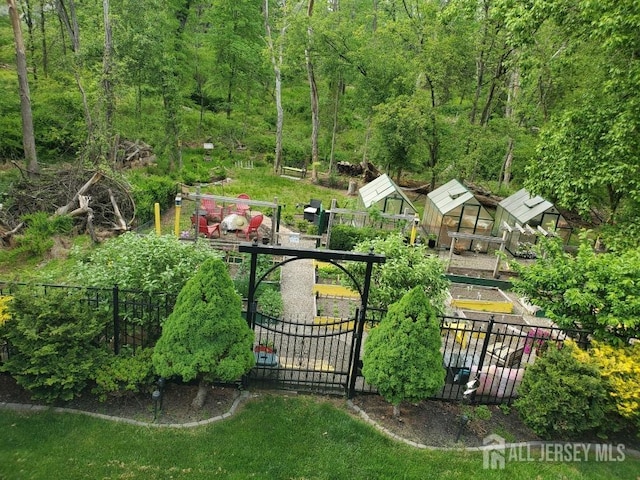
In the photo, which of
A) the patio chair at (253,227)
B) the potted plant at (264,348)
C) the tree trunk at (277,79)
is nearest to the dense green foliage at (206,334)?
the potted plant at (264,348)

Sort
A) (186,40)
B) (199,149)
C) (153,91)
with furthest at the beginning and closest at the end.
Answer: (186,40) < (199,149) < (153,91)

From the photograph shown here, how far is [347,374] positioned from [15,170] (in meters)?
16.5

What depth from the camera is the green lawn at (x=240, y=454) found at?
5828 millimetres

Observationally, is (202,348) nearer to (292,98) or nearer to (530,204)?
(530,204)

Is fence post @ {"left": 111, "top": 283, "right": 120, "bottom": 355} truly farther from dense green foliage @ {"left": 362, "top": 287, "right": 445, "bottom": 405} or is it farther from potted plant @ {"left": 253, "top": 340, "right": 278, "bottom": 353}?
dense green foliage @ {"left": 362, "top": 287, "right": 445, "bottom": 405}

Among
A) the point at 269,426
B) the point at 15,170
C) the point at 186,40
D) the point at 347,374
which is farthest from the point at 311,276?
the point at 186,40

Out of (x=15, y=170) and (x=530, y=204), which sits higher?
(x=530, y=204)

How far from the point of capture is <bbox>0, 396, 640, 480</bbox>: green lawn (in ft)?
19.1

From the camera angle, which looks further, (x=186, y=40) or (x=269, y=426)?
(x=186, y=40)

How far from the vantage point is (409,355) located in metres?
6.54

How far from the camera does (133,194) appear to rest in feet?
51.2

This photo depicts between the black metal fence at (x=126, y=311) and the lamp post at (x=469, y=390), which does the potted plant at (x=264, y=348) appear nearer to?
the black metal fence at (x=126, y=311)

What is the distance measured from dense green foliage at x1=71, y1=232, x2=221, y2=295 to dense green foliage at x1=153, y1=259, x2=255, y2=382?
37.8 inches

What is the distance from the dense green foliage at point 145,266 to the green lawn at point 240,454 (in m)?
2.10
